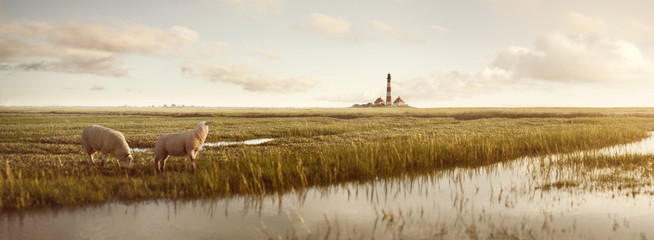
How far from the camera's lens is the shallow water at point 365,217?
21.4 feet

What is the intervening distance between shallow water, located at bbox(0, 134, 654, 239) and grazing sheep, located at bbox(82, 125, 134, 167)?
16.0 ft

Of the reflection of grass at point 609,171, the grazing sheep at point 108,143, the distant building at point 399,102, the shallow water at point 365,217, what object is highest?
the distant building at point 399,102

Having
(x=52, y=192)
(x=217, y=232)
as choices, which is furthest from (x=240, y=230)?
(x=52, y=192)

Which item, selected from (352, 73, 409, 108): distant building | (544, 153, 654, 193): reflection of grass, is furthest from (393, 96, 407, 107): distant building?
(544, 153, 654, 193): reflection of grass

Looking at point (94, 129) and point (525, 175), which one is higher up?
point (94, 129)

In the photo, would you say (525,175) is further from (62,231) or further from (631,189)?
(62,231)

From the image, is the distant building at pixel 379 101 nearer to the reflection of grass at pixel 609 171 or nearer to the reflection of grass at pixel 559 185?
the reflection of grass at pixel 609 171

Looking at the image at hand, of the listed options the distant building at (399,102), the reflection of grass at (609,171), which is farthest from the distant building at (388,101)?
the reflection of grass at (609,171)

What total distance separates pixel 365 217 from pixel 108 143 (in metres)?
9.88

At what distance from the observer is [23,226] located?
6.88 meters

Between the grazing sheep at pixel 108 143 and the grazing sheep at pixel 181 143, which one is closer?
the grazing sheep at pixel 181 143

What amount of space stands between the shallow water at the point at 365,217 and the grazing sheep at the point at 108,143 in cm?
487

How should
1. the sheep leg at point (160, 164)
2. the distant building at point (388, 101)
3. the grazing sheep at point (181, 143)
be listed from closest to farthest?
the grazing sheep at point (181, 143) → the sheep leg at point (160, 164) → the distant building at point (388, 101)

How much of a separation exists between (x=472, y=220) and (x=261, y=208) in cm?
446
